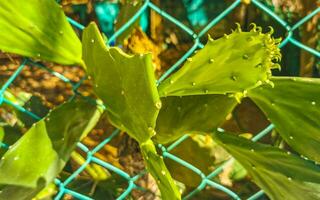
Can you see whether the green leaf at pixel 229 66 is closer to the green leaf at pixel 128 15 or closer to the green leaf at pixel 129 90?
the green leaf at pixel 129 90

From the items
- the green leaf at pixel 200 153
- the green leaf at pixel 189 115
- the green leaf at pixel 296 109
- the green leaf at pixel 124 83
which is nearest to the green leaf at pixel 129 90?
the green leaf at pixel 124 83

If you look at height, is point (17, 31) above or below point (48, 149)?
above

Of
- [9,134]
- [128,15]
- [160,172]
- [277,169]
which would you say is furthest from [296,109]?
[9,134]

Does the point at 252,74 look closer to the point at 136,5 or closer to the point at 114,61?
the point at 114,61

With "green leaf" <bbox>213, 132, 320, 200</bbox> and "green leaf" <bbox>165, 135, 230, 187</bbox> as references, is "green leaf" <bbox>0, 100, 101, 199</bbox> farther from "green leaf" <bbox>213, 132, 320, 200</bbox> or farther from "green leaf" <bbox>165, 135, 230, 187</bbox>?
"green leaf" <bbox>165, 135, 230, 187</bbox>

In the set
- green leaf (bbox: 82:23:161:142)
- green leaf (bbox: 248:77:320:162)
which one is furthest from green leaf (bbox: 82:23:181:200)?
green leaf (bbox: 248:77:320:162)

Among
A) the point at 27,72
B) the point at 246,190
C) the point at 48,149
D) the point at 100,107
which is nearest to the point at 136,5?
the point at 100,107
